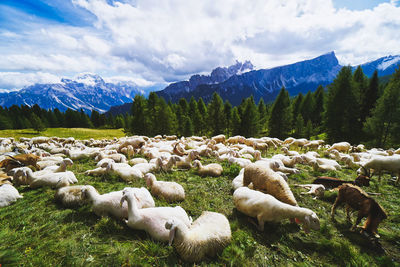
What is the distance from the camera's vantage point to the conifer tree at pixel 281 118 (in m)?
42.1

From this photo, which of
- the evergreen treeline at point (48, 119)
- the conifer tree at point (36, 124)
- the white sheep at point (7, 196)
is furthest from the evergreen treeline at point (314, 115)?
the evergreen treeline at point (48, 119)

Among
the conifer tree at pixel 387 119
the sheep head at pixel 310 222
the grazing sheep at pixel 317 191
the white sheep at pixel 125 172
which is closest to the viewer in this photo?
the sheep head at pixel 310 222

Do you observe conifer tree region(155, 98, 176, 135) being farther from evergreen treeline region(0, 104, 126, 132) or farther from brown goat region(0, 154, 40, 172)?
evergreen treeline region(0, 104, 126, 132)

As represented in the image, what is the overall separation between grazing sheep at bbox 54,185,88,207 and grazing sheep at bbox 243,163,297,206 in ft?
18.7

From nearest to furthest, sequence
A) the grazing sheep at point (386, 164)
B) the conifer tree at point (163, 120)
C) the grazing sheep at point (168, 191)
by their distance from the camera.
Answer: the grazing sheep at point (168, 191), the grazing sheep at point (386, 164), the conifer tree at point (163, 120)

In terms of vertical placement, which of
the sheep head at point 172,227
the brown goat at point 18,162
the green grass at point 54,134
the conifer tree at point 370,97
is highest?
the conifer tree at point 370,97

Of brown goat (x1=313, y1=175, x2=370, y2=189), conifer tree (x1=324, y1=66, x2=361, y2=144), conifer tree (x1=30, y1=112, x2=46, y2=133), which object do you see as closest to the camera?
brown goat (x1=313, y1=175, x2=370, y2=189)

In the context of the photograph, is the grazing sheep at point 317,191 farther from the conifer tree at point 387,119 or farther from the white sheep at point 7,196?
the conifer tree at point 387,119

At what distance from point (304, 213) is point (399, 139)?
101ft

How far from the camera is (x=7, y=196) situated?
538 cm

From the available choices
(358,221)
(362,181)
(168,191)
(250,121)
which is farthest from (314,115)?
(168,191)

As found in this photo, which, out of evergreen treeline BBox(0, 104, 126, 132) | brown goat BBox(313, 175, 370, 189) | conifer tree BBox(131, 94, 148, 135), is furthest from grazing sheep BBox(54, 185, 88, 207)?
evergreen treeline BBox(0, 104, 126, 132)

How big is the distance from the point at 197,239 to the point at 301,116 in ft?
162

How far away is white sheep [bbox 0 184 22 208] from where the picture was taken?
17.3 feet
